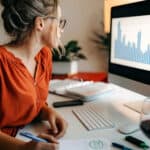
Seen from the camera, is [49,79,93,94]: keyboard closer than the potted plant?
Yes

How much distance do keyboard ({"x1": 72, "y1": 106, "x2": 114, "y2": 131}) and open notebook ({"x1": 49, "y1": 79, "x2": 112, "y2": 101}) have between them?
5.1 inches

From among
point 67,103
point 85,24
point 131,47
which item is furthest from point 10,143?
point 85,24

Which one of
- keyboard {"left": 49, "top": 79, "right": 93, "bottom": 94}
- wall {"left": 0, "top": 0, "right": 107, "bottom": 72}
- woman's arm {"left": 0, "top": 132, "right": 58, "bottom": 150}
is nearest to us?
woman's arm {"left": 0, "top": 132, "right": 58, "bottom": 150}

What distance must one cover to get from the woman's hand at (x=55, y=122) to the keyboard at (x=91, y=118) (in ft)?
0.27

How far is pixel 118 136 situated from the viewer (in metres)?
0.95

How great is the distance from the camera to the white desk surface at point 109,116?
3.16 ft

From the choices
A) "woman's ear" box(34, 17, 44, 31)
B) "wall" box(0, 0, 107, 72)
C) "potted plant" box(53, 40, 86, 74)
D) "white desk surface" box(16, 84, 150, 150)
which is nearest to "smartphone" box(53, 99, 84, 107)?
"white desk surface" box(16, 84, 150, 150)

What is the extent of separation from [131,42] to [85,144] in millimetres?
561

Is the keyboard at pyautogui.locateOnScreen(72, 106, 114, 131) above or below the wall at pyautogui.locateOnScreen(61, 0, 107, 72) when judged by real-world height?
below

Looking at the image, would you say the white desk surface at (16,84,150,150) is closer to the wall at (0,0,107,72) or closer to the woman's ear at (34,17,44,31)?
the woman's ear at (34,17,44,31)

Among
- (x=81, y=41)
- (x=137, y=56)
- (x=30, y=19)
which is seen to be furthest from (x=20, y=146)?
(x=81, y=41)

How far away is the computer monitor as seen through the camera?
1179 mm

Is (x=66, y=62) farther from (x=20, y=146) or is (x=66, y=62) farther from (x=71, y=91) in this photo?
(x=20, y=146)

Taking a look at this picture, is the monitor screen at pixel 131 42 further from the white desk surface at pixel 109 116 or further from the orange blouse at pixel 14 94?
the orange blouse at pixel 14 94
